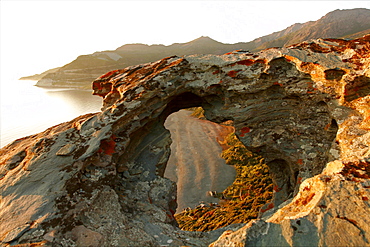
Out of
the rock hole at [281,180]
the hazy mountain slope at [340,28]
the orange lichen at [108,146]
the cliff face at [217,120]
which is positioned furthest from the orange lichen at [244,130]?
the hazy mountain slope at [340,28]

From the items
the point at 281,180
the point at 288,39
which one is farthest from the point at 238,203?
the point at 288,39

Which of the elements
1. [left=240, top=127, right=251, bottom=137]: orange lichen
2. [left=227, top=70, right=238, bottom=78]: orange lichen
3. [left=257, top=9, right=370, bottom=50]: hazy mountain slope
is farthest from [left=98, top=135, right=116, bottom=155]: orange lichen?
[left=257, top=9, right=370, bottom=50]: hazy mountain slope

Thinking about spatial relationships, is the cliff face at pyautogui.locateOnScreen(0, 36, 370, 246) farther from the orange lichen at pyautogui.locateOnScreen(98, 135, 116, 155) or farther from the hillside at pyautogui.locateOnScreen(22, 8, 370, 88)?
the hillside at pyautogui.locateOnScreen(22, 8, 370, 88)

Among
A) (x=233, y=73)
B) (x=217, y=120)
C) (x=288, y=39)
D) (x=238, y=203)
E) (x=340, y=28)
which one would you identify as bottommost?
(x=238, y=203)

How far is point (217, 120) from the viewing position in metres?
9.22

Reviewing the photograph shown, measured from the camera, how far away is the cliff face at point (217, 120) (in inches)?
147

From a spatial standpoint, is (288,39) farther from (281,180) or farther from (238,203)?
(281,180)

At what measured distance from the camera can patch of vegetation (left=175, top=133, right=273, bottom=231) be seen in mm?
11055

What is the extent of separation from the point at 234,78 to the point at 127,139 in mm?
4571

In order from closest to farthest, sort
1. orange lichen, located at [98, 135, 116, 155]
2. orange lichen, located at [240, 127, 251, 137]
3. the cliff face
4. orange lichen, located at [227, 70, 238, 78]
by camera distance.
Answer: the cliff face < orange lichen, located at [98, 135, 116, 155] < orange lichen, located at [227, 70, 238, 78] < orange lichen, located at [240, 127, 251, 137]

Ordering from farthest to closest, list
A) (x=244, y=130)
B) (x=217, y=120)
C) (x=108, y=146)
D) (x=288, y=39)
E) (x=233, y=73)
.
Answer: (x=288, y=39)
(x=217, y=120)
(x=244, y=130)
(x=233, y=73)
(x=108, y=146)

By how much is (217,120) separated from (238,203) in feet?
20.7

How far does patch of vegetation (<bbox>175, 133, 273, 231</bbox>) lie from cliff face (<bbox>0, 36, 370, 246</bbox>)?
2.42 metres

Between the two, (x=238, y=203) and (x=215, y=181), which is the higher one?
(x=238, y=203)
